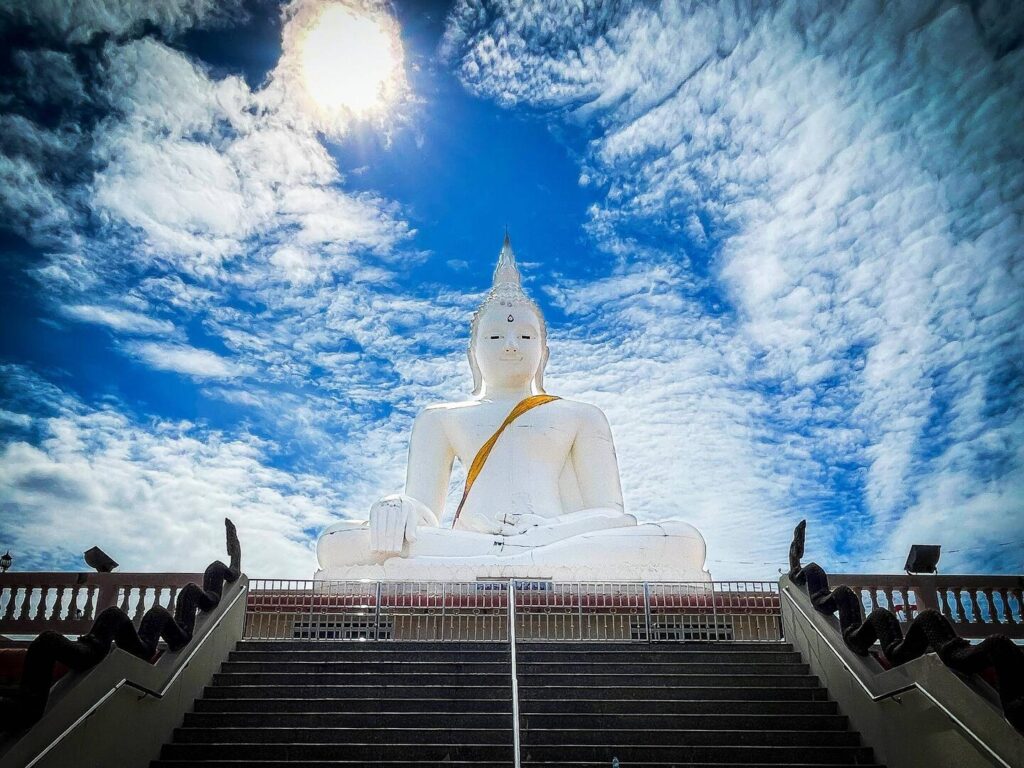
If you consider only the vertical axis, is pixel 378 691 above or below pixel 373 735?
above

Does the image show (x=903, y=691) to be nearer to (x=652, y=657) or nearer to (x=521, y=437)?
(x=652, y=657)

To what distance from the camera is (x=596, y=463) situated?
15906 mm

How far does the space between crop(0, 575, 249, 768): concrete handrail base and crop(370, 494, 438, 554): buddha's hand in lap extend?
464 cm

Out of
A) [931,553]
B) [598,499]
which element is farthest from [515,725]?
[598,499]

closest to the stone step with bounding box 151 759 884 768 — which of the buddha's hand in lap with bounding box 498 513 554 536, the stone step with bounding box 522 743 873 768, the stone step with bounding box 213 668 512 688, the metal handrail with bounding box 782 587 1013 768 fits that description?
the stone step with bounding box 522 743 873 768

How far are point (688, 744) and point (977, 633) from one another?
19.1ft

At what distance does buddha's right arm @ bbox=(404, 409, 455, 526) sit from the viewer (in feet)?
52.4

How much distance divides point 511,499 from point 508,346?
9.73ft

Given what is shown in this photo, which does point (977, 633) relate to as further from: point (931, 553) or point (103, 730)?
point (103, 730)

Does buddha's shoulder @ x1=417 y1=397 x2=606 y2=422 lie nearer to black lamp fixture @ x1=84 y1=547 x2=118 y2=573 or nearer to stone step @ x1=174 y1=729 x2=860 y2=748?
black lamp fixture @ x1=84 y1=547 x2=118 y2=573

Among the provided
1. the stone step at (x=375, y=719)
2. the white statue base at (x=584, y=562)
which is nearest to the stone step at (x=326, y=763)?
the stone step at (x=375, y=719)

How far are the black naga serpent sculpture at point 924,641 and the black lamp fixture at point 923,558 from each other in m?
2.91

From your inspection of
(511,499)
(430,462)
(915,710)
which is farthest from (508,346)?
(915,710)

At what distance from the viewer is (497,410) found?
1638 centimetres
